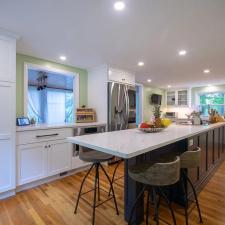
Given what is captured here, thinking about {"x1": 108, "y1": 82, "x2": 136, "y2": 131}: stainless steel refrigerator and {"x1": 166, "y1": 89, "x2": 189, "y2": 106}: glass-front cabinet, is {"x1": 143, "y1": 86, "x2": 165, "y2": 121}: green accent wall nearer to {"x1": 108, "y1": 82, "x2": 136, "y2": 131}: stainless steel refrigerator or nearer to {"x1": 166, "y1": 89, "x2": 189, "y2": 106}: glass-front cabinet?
{"x1": 166, "y1": 89, "x2": 189, "y2": 106}: glass-front cabinet

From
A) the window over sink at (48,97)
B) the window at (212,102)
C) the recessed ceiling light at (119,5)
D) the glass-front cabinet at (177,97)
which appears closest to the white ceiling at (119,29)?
the recessed ceiling light at (119,5)

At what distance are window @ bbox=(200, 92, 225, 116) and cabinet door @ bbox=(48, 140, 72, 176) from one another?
206 inches

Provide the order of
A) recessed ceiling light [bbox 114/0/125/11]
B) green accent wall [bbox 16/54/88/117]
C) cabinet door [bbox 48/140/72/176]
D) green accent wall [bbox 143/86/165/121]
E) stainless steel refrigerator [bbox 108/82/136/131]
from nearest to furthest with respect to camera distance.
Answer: recessed ceiling light [bbox 114/0/125/11] < cabinet door [bbox 48/140/72/176] < green accent wall [bbox 16/54/88/117] < stainless steel refrigerator [bbox 108/82/136/131] < green accent wall [bbox 143/86/165/121]

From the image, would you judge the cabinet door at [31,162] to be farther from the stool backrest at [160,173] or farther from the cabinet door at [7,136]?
the stool backrest at [160,173]

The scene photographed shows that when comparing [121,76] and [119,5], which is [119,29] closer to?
[119,5]

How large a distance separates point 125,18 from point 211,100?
18.7 ft

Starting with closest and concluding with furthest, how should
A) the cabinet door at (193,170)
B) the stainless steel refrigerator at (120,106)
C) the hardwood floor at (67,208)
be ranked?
the hardwood floor at (67,208), the cabinet door at (193,170), the stainless steel refrigerator at (120,106)

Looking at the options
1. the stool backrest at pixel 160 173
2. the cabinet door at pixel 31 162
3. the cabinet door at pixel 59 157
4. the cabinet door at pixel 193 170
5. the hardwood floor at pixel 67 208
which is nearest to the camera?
the stool backrest at pixel 160 173

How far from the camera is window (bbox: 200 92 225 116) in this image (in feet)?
19.3

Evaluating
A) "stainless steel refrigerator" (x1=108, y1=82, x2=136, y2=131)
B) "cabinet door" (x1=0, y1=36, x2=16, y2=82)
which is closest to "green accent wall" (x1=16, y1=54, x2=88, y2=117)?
"cabinet door" (x1=0, y1=36, x2=16, y2=82)

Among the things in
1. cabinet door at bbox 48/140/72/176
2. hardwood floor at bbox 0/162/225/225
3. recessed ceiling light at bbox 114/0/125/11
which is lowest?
hardwood floor at bbox 0/162/225/225

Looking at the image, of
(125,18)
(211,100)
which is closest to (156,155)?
(125,18)

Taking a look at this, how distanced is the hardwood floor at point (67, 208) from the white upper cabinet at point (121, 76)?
2.27m

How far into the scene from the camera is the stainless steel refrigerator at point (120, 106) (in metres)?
3.51
